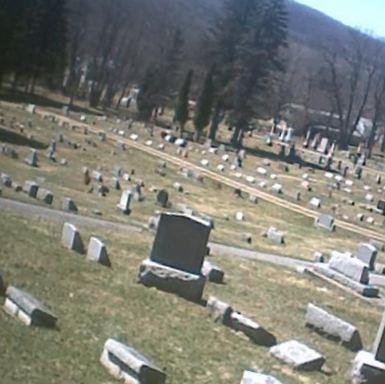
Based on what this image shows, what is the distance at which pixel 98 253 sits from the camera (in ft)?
48.0

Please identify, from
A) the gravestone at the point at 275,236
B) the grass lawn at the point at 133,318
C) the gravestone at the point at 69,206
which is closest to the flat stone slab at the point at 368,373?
the grass lawn at the point at 133,318

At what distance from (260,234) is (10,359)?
56.7 feet

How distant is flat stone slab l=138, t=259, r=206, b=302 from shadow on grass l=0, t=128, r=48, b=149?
2132 centimetres

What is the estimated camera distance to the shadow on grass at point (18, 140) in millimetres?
34125

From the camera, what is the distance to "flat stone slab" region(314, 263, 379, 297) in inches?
688

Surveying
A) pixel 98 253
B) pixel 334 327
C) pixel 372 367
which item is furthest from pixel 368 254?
pixel 372 367

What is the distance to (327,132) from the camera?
85.9m

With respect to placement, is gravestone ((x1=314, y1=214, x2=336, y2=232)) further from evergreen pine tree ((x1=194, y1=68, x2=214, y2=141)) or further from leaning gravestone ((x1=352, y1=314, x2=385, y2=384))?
evergreen pine tree ((x1=194, y1=68, x2=214, y2=141))

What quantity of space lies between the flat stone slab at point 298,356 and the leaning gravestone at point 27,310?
11.2ft

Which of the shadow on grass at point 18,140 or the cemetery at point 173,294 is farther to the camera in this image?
the shadow on grass at point 18,140

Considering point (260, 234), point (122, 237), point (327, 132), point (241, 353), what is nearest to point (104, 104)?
point (327, 132)

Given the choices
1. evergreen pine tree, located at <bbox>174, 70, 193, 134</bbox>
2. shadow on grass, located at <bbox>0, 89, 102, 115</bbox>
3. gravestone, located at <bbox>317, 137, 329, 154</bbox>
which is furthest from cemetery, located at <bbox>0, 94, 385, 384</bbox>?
gravestone, located at <bbox>317, 137, 329, 154</bbox>

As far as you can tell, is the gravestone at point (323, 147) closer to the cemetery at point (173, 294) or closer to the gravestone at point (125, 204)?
the cemetery at point (173, 294)

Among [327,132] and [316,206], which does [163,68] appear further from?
[316,206]
